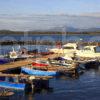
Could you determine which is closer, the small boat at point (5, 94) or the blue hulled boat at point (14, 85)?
the small boat at point (5, 94)

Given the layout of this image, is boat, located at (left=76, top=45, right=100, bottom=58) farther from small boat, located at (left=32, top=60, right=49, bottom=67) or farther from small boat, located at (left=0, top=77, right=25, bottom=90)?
small boat, located at (left=0, top=77, right=25, bottom=90)

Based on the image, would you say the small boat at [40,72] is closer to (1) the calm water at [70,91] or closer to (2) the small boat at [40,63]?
(1) the calm water at [70,91]

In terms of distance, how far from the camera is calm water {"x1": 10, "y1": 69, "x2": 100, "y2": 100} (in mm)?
36281

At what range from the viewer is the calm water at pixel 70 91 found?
36.3 meters

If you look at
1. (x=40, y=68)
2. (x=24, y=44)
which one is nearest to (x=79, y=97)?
(x=40, y=68)

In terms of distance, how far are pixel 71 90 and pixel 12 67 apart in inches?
451

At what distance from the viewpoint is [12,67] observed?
49.0m

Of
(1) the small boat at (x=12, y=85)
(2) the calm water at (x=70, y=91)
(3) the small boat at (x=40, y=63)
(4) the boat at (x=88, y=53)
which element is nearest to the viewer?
(2) the calm water at (x=70, y=91)

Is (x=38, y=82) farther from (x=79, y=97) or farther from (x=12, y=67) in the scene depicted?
(x=12, y=67)

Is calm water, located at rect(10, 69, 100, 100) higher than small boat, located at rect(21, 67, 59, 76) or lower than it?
lower

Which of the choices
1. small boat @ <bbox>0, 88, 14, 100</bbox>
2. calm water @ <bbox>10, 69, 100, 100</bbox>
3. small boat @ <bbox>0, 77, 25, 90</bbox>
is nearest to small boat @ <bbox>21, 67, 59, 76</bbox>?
calm water @ <bbox>10, 69, 100, 100</bbox>

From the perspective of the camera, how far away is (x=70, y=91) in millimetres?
39375

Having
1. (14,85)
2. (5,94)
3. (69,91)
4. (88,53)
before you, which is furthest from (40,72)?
(88,53)

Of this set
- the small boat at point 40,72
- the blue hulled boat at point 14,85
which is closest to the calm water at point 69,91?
the blue hulled boat at point 14,85
